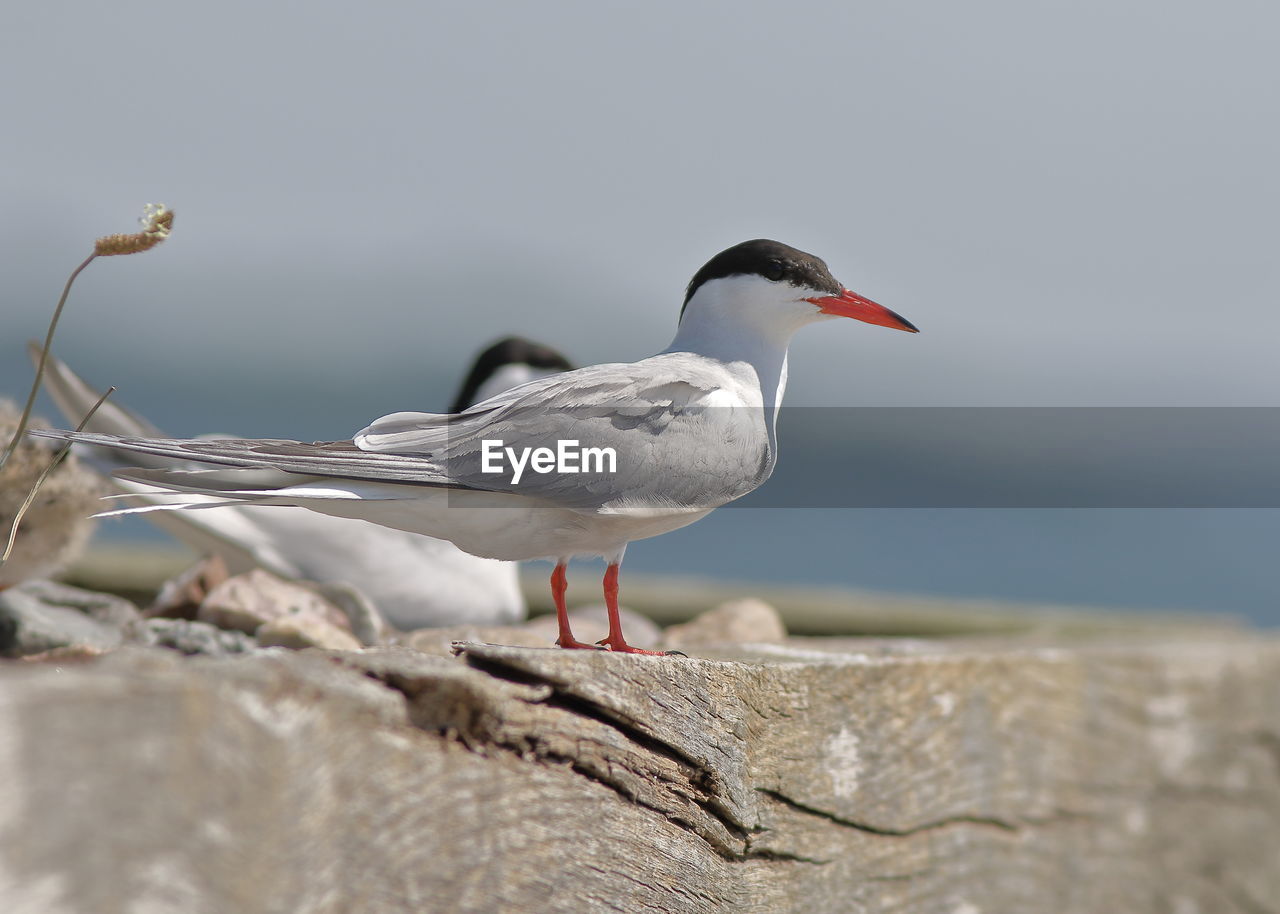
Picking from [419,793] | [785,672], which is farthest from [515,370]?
[419,793]

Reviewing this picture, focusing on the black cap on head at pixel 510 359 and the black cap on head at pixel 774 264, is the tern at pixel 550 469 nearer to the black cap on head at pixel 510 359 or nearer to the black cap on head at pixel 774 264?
the black cap on head at pixel 774 264

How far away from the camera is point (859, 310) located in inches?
118

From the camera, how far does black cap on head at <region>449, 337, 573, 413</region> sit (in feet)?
17.9

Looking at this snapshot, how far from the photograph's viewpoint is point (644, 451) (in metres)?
2.49

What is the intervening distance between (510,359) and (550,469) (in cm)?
315

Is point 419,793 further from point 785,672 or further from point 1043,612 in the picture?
point 1043,612

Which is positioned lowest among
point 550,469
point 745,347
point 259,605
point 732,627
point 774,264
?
point 732,627

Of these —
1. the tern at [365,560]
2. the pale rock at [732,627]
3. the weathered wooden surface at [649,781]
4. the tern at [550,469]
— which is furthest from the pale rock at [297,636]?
the tern at [365,560]

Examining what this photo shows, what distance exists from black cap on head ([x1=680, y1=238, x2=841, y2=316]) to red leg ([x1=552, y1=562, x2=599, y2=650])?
38.7 inches

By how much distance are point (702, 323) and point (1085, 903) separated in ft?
5.63

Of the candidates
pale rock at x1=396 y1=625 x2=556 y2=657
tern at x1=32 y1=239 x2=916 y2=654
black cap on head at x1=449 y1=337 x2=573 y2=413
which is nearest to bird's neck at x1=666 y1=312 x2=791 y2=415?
tern at x1=32 y1=239 x2=916 y2=654

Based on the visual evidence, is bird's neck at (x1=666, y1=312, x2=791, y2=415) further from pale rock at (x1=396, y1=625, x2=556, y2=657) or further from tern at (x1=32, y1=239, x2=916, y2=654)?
pale rock at (x1=396, y1=625, x2=556, y2=657)

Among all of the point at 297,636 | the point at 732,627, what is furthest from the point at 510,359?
the point at 297,636

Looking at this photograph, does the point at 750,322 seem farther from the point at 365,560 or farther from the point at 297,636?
the point at 365,560
